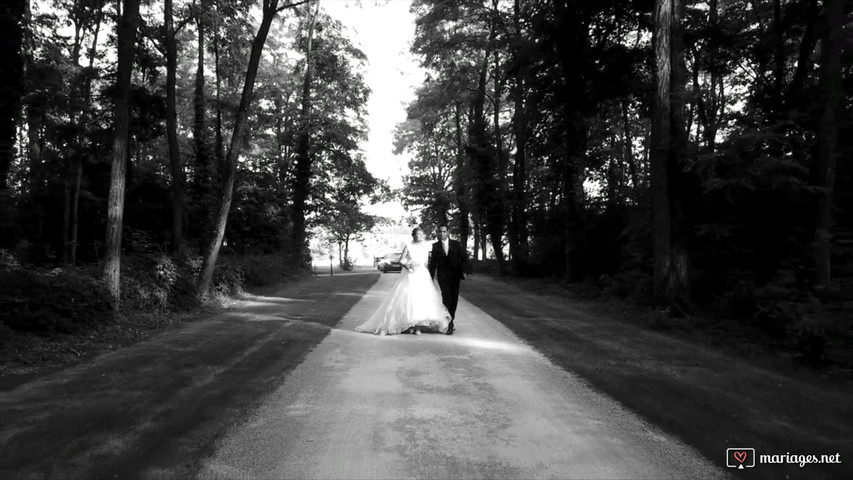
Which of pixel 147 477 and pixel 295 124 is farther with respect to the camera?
pixel 295 124

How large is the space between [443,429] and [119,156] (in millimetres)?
10201

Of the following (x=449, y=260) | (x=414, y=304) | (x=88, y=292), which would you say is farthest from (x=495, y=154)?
(x=88, y=292)

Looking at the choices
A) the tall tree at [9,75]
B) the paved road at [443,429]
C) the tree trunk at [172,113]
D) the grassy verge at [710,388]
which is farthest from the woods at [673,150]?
the tall tree at [9,75]

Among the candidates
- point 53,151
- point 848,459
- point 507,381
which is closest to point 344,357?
point 507,381

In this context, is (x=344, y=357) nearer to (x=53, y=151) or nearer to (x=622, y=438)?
(x=622, y=438)

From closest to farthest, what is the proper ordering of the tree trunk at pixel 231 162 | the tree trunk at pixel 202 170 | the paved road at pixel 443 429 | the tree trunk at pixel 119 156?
the paved road at pixel 443 429, the tree trunk at pixel 119 156, the tree trunk at pixel 231 162, the tree trunk at pixel 202 170

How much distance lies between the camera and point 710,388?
244 inches

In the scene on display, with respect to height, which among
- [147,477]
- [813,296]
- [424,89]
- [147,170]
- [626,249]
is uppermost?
[424,89]

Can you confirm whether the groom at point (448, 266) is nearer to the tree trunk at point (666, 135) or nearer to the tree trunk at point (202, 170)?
the tree trunk at point (666, 135)

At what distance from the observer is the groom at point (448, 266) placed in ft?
35.1

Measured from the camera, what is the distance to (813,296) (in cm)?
877

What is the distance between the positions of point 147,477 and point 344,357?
4.27 m

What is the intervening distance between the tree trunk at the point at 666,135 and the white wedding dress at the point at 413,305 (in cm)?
594
